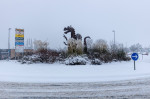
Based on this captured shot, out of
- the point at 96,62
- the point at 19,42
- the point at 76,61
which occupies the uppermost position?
the point at 19,42

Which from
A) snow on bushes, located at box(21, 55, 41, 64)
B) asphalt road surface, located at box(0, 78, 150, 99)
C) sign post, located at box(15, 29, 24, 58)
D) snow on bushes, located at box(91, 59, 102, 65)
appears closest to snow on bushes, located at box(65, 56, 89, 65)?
snow on bushes, located at box(91, 59, 102, 65)

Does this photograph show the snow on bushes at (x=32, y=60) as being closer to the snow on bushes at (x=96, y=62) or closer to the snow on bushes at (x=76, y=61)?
the snow on bushes at (x=76, y=61)

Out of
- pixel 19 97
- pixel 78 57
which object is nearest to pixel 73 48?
pixel 78 57

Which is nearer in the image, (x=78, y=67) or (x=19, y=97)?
(x=19, y=97)

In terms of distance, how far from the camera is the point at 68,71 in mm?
12719

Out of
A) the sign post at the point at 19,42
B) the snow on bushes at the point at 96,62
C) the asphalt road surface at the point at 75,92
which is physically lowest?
the asphalt road surface at the point at 75,92

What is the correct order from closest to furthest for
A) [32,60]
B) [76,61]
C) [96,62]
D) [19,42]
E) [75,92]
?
[75,92] → [76,61] → [96,62] → [32,60] → [19,42]

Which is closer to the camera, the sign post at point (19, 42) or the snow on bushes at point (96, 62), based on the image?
the snow on bushes at point (96, 62)

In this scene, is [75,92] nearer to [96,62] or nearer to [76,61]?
[76,61]

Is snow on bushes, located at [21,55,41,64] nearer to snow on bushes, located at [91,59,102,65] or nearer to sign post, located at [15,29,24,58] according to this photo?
sign post, located at [15,29,24,58]

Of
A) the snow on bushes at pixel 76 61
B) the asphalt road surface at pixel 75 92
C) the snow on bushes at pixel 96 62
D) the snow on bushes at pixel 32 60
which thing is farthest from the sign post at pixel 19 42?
the asphalt road surface at pixel 75 92

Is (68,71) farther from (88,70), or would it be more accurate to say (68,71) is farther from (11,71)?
(11,71)

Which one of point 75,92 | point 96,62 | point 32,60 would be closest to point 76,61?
point 96,62

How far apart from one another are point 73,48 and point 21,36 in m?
6.89
